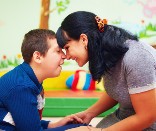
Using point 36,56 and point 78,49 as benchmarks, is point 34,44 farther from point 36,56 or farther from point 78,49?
point 78,49

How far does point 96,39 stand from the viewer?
144 centimetres

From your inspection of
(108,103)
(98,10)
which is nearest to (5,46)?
(98,10)

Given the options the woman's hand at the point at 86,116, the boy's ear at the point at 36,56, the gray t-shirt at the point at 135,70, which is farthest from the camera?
the woman's hand at the point at 86,116

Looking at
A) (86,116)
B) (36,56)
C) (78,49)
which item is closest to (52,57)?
(36,56)

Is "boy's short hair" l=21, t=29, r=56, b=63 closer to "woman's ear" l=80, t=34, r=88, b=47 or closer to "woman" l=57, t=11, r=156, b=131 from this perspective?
"woman" l=57, t=11, r=156, b=131

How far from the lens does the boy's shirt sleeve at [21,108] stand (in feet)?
4.59

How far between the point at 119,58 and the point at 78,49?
0.21 metres

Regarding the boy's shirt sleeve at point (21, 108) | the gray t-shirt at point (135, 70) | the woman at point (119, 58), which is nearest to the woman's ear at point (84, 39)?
the woman at point (119, 58)

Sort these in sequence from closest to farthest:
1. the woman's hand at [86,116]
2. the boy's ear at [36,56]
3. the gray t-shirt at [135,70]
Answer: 1. the gray t-shirt at [135,70]
2. the boy's ear at [36,56]
3. the woman's hand at [86,116]

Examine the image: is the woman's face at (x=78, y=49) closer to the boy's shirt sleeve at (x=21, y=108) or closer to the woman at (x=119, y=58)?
the woman at (x=119, y=58)

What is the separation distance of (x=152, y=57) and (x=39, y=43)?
0.61 metres

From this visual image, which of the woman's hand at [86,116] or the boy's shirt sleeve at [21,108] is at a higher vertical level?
the boy's shirt sleeve at [21,108]

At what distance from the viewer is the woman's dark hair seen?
1428 mm

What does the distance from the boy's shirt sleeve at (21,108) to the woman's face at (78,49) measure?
0.94 feet
